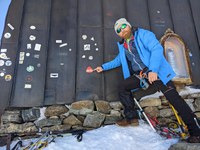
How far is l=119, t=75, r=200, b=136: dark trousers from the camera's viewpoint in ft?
9.78

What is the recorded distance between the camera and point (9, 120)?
3699 mm

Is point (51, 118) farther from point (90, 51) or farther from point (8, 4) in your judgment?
point (8, 4)

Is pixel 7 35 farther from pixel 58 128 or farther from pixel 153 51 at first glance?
pixel 153 51

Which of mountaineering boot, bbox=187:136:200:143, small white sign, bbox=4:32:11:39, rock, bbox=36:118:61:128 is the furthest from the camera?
small white sign, bbox=4:32:11:39

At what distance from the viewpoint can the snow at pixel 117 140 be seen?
3.06 meters

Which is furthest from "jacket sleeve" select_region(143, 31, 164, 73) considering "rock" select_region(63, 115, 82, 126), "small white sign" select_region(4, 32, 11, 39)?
"small white sign" select_region(4, 32, 11, 39)

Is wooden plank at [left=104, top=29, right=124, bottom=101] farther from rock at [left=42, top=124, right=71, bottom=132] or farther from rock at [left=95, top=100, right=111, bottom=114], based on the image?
rock at [left=42, top=124, right=71, bottom=132]

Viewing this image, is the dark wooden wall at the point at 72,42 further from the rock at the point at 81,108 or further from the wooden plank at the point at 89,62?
the rock at the point at 81,108

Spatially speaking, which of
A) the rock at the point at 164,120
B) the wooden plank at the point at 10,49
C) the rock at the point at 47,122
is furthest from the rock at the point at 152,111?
the wooden plank at the point at 10,49

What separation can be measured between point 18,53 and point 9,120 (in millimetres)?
1348

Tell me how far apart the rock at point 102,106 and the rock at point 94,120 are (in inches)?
4.1

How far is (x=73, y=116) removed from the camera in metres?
3.88

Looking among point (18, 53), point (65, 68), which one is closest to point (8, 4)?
point (18, 53)

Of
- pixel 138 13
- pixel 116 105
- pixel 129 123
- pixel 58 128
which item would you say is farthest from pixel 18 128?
pixel 138 13
